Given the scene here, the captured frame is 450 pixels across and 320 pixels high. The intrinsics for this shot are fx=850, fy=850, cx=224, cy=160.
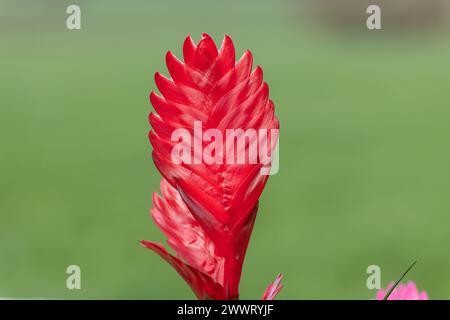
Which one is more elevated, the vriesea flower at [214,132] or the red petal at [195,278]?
the vriesea flower at [214,132]

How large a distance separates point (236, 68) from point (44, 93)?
16.2 feet

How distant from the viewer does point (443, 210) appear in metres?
3.02

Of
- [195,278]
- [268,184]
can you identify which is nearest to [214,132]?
[195,278]

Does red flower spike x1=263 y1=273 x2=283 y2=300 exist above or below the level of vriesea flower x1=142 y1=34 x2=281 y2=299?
below

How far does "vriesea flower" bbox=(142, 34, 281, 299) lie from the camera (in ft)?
1.25

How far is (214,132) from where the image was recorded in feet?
1.27

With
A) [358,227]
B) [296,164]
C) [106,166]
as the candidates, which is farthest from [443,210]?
[106,166]

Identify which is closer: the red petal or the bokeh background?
the red petal

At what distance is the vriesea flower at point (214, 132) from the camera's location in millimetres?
381

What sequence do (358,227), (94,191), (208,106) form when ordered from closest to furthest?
1. (208,106)
2. (358,227)
3. (94,191)

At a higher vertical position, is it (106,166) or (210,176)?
(210,176)

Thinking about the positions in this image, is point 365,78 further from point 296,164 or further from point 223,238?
point 223,238

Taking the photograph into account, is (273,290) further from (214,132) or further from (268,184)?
(268,184)

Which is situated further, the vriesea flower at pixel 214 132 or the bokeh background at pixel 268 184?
the bokeh background at pixel 268 184
